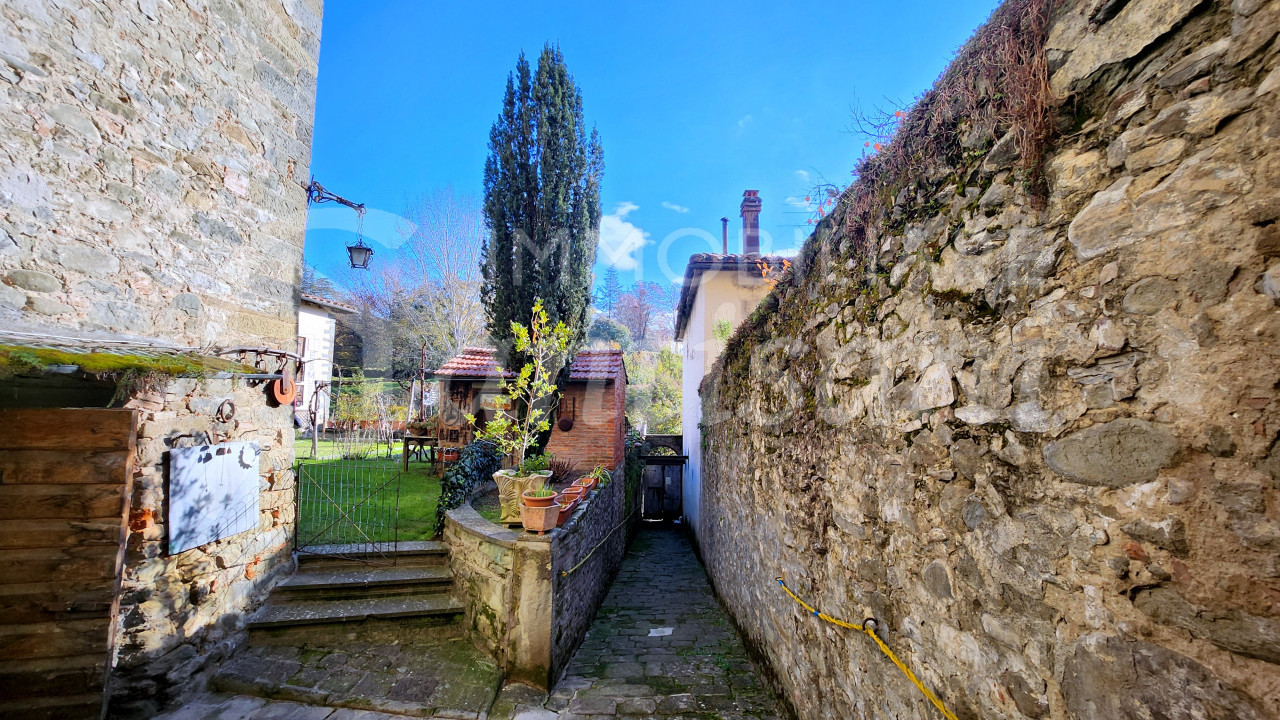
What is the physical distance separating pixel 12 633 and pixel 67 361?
1854mm

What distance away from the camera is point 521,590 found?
434 cm

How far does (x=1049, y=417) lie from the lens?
4.45 feet

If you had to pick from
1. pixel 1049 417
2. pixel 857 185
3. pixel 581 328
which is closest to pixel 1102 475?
pixel 1049 417

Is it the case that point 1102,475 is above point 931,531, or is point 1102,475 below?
above

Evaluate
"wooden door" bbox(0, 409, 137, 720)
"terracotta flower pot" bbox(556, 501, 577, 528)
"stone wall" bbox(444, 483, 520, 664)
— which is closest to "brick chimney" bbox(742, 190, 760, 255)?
"terracotta flower pot" bbox(556, 501, 577, 528)

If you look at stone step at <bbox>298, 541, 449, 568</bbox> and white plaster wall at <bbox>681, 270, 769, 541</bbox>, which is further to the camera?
white plaster wall at <bbox>681, 270, 769, 541</bbox>

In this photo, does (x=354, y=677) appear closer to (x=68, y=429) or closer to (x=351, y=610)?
(x=351, y=610)

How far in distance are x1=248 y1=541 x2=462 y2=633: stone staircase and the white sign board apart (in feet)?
2.87

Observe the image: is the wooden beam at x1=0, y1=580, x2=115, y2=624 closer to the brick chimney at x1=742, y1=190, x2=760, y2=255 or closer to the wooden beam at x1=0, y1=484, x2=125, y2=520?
Result: the wooden beam at x1=0, y1=484, x2=125, y2=520

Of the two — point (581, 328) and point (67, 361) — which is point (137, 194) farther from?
point (581, 328)

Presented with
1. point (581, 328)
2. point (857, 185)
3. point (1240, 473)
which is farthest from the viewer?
point (581, 328)

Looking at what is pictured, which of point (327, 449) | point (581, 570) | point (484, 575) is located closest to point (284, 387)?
point (484, 575)

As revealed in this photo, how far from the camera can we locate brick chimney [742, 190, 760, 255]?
11.0 metres

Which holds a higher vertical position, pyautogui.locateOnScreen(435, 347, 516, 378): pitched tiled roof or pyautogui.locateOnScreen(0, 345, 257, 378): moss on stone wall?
pyautogui.locateOnScreen(435, 347, 516, 378): pitched tiled roof
